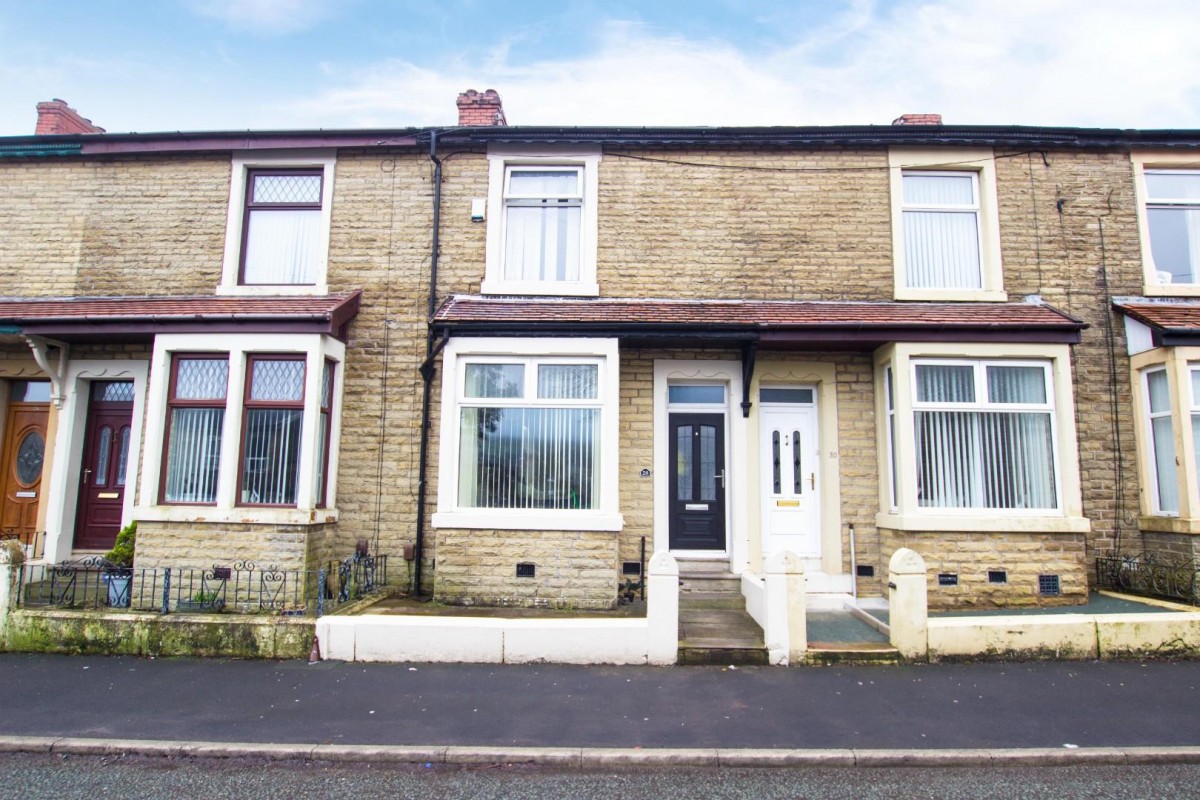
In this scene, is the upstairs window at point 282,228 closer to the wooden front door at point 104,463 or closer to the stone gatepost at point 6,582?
the wooden front door at point 104,463

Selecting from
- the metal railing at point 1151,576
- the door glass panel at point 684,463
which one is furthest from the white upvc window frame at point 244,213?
the metal railing at point 1151,576

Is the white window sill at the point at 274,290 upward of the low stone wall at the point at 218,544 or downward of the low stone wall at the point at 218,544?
upward

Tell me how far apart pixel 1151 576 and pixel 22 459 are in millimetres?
15153

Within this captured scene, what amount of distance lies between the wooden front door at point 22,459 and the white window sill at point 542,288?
22.1ft

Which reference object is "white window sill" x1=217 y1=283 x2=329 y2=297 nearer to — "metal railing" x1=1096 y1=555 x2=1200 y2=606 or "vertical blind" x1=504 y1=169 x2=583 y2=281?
"vertical blind" x1=504 y1=169 x2=583 y2=281

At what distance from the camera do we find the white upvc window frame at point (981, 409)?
805 centimetres

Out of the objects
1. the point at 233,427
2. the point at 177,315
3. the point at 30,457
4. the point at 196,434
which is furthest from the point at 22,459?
the point at 233,427

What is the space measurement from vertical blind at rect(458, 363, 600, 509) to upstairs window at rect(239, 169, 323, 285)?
322 centimetres

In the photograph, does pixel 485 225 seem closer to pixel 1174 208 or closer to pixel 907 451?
pixel 907 451

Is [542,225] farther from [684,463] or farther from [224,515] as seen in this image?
[224,515]

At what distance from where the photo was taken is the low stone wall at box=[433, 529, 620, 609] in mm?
7941

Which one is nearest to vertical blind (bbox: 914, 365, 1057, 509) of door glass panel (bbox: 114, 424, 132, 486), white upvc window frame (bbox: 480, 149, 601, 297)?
white upvc window frame (bbox: 480, 149, 601, 297)

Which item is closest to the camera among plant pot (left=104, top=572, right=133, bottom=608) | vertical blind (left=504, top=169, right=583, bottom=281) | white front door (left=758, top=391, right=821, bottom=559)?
plant pot (left=104, top=572, right=133, bottom=608)

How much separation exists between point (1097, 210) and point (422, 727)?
10.6 metres
